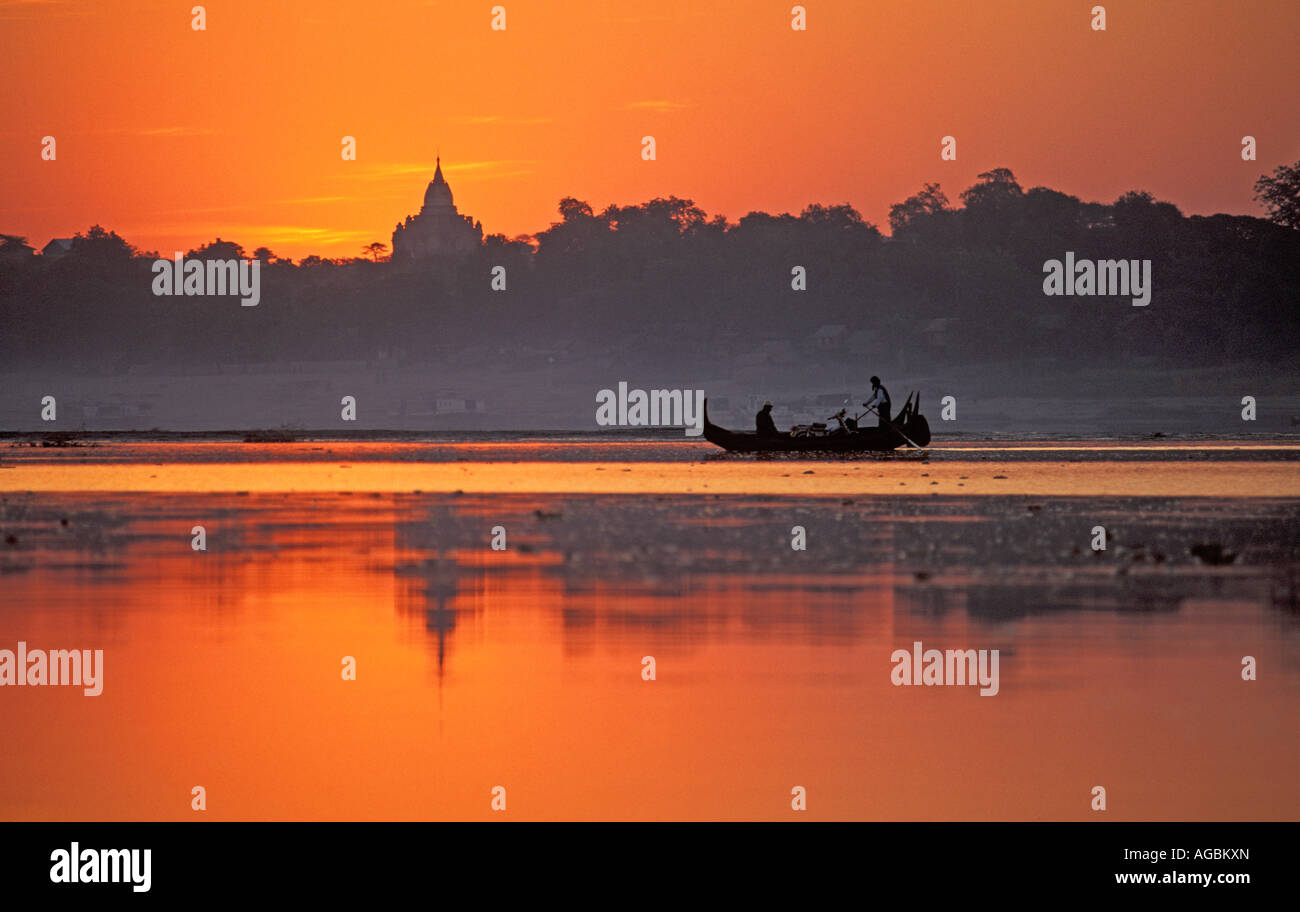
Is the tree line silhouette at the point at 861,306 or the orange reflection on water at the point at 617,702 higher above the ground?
the tree line silhouette at the point at 861,306

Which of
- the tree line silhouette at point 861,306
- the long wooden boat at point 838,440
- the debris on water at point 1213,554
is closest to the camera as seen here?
the debris on water at point 1213,554

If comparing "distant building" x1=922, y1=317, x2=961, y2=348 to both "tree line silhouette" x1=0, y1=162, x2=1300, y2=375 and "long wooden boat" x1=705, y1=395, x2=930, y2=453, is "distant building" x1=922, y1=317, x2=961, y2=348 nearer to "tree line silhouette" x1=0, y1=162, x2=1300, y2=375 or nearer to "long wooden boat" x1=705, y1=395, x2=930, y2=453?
"tree line silhouette" x1=0, y1=162, x2=1300, y2=375

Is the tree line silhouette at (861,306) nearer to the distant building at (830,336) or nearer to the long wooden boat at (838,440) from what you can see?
the distant building at (830,336)

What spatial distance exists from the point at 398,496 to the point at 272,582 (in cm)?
2065

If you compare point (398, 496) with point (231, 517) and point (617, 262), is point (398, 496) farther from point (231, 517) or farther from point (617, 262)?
point (617, 262)

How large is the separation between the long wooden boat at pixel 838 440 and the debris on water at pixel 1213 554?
128 feet

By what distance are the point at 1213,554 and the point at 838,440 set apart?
40435mm

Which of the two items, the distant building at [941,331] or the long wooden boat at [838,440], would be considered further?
the distant building at [941,331]

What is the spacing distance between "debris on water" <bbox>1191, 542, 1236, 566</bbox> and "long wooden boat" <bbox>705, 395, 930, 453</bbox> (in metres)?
39.0

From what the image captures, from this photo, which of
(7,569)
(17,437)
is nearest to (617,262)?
(17,437)

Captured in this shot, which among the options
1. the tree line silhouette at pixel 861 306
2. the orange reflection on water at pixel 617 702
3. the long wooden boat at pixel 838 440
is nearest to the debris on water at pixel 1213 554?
the orange reflection on water at pixel 617 702

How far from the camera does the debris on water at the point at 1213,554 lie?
2500cm

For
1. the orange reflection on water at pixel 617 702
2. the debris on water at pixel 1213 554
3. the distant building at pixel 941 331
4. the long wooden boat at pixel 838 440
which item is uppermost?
the distant building at pixel 941 331
